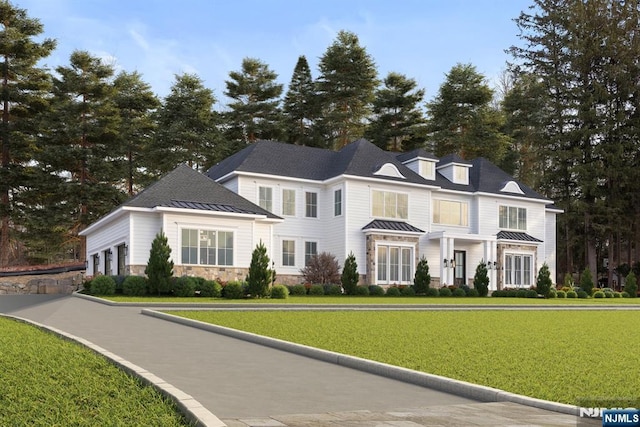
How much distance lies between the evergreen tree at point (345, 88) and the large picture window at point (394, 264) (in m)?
20.2

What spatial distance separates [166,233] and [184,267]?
64.6 inches

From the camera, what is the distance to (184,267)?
27.0 meters

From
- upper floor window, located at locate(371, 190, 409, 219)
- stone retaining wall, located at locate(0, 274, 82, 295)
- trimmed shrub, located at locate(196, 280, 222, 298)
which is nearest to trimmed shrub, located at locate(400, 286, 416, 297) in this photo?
upper floor window, located at locate(371, 190, 409, 219)

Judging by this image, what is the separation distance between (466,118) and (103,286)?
122 ft

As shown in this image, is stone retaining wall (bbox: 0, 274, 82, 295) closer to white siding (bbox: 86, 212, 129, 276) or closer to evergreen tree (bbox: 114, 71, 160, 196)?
white siding (bbox: 86, 212, 129, 276)

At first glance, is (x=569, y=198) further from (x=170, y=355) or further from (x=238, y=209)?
(x=170, y=355)

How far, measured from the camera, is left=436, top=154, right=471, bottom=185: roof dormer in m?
38.9

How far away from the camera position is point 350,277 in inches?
1204

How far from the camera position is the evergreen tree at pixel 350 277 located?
30.6m

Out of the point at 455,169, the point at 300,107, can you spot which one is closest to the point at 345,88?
the point at 300,107

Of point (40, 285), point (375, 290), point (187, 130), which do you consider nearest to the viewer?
point (40, 285)

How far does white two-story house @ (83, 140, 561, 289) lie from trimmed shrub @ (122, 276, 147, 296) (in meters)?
6.87

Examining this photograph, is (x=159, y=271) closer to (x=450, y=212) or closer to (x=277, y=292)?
(x=277, y=292)

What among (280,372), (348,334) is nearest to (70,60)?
(348,334)
